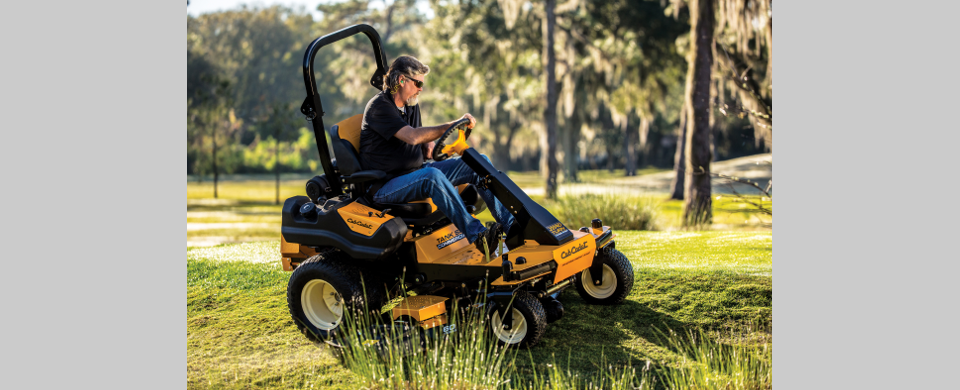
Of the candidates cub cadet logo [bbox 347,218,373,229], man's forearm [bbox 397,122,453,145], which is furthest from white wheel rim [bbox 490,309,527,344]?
man's forearm [bbox 397,122,453,145]

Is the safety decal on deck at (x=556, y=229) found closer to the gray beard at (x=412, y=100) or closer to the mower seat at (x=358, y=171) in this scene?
the mower seat at (x=358, y=171)

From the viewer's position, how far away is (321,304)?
4.45 meters

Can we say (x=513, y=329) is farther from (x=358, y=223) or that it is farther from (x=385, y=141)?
(x=385, y=141)

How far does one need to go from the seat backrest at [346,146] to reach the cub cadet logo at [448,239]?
25.3 inches

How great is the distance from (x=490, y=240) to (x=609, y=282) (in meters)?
1.10

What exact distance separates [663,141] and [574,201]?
2847 cm

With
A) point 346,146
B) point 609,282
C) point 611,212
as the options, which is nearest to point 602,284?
point 609,282

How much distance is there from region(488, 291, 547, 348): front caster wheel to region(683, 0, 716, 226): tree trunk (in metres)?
6.39

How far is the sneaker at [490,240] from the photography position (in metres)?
4.09

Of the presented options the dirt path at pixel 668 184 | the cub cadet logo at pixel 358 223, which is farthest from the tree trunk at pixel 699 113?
the cub cadet logo at pixel 358 223

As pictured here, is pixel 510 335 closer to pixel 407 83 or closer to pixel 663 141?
pixel 407 83

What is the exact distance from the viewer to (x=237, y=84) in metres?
28.6

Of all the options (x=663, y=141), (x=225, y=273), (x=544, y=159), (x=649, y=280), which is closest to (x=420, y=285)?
(x=649, y=280)

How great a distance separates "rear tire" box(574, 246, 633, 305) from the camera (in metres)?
4.73
